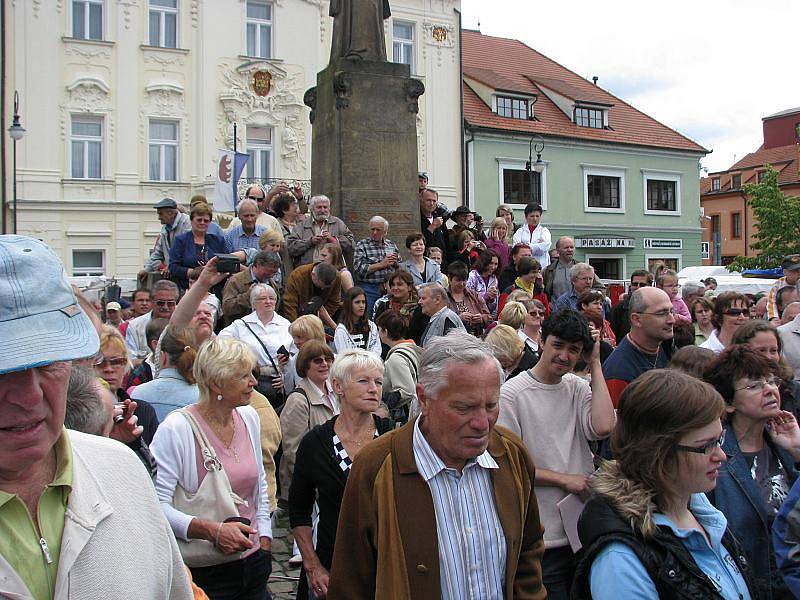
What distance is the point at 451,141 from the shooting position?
1267 inches

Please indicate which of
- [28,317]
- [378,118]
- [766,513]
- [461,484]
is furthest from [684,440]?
[378,118]

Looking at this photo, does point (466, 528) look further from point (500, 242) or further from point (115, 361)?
point (500, 242)

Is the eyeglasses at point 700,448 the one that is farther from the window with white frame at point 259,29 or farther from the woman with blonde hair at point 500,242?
the window with white frame at point 259,29

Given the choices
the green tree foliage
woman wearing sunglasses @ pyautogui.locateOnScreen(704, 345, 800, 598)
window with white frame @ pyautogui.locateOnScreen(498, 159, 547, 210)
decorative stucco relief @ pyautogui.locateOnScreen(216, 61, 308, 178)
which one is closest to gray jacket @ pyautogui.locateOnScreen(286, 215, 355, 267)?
woman wearing sunglasses @ pyautogui.locateOnScreen(704, 345, 800, 598)

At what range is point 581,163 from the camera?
35.4 meters

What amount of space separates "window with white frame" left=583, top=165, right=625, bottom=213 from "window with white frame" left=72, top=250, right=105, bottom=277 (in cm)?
1994

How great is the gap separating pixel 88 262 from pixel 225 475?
25147mm

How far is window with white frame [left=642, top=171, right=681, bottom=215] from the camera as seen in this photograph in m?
37.2

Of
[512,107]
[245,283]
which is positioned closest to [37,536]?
[245,283]

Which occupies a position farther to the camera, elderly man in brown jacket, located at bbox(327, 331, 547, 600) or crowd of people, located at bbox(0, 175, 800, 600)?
elderly man in brown jacket, located at bbox(327, 331, 547, 600)

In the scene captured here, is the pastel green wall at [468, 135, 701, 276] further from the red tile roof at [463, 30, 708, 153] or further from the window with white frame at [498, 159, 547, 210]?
the red tile roof at [463, 30, 708, 153]

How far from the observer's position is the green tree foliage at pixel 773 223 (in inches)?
1714

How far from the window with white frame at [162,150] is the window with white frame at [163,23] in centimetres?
266

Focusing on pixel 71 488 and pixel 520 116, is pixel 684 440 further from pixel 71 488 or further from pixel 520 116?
pixel 520 116
